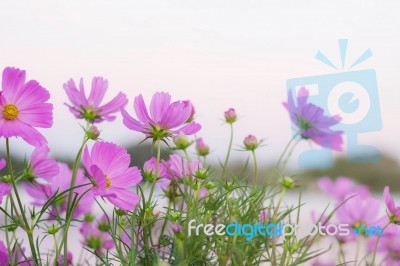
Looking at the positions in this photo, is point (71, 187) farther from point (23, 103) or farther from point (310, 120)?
point (310, 120)

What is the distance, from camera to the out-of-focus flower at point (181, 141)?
674 mm

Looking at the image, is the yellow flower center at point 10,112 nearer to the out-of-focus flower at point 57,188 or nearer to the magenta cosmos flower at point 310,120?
the out-of-focus flower at point 57,188

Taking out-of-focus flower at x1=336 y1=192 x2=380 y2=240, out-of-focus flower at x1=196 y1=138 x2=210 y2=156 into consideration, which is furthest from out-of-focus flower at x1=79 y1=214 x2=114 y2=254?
out-of-focus flower at x1=336 y1=192 x2=380 y2=240

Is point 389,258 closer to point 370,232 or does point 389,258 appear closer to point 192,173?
point 370,232

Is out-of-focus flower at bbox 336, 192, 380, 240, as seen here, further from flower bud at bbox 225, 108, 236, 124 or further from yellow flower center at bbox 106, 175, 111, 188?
yellow flower center at bbox 106, 175, 111, 188

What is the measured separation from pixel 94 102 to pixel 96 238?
0.49ft

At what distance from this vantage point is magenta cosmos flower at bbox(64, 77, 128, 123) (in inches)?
29.7

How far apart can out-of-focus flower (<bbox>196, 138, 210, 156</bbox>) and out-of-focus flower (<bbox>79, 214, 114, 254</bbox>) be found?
14 cm

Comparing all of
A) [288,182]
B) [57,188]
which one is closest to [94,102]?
[57,188]

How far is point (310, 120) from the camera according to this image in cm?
81

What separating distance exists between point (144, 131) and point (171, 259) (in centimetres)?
11

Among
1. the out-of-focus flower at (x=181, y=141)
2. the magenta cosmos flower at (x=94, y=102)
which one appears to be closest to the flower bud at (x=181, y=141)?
the out-of-focus flower at (x=181, y=141)

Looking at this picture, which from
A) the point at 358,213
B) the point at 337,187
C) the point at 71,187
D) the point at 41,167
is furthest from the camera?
the point at 337,187

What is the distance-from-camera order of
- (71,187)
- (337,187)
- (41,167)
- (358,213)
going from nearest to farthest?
(71,187) < (41,167) < (358,213) < (337,187)
